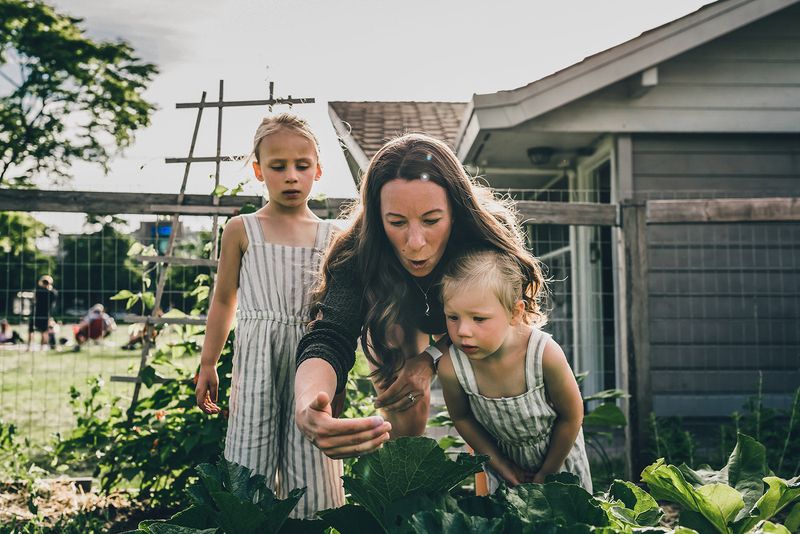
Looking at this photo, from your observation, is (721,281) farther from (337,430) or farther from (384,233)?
(337,430)

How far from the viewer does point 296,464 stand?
2348 millimetres

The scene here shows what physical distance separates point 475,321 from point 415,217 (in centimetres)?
35

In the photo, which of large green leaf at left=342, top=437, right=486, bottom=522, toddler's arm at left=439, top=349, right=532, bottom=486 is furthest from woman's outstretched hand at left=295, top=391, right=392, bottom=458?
toddler's arm at left=439, top=349, right=532, bottom=486

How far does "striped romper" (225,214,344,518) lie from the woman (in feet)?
1.65

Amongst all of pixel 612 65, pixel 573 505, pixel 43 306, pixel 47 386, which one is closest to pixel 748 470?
pixel 573 505

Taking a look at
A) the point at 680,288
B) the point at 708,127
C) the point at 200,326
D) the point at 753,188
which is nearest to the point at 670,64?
the point at 708,127

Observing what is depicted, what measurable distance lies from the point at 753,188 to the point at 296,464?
19.3 ft

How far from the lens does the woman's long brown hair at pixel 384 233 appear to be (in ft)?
5.63

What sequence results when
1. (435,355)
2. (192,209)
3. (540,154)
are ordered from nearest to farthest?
(435,355) < (192,209) < (540,154)

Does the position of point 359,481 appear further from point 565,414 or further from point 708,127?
point 708,127

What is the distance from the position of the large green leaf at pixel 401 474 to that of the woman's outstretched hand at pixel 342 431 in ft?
0.37

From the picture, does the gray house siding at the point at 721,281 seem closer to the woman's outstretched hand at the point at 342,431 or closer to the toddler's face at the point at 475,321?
the toddler's face at the point at 475,321

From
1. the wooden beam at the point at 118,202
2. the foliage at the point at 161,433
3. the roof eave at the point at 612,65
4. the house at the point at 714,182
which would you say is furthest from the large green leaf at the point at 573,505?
the house at the point at 714,182

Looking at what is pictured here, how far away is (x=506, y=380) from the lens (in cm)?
191
